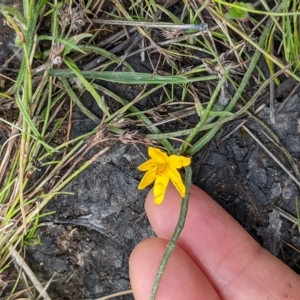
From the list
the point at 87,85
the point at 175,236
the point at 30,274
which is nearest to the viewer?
the point at 175,236

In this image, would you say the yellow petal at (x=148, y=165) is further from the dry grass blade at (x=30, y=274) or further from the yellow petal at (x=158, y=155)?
the dry grass blade at (x=30, y=274)

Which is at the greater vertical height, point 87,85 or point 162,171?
point 87,85

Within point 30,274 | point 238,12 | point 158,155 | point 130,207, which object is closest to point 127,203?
point 130,207

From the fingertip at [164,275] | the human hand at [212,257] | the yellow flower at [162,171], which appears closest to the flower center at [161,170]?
the yellow flower at [162,171]

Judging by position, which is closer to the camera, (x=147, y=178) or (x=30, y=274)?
(x=147, y=178)

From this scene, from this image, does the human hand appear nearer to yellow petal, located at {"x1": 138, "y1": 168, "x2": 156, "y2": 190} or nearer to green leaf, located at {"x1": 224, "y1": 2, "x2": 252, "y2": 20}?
yellow petal, located at {"x1": 138, "y1": 168, "x2": 156, "y2": 190}

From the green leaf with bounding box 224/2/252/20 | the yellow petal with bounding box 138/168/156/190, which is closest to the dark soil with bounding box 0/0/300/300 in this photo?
A: the yellow petal with bounding box 138/168/156/190

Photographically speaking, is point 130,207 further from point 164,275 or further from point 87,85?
point 87,85
